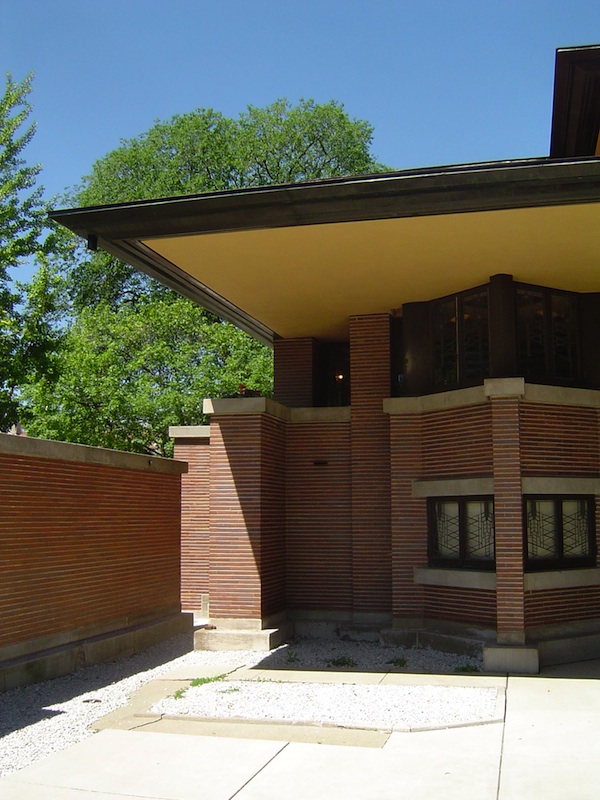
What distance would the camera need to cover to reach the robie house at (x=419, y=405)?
32.9 feet

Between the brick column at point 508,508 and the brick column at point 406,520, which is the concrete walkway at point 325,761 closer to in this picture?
the brick column at point 508,508

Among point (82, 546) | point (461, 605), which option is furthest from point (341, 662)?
point (82, 546)

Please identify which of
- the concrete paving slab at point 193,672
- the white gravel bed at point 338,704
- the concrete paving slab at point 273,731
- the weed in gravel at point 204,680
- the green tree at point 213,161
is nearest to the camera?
the concrete paving slab at point 273,731

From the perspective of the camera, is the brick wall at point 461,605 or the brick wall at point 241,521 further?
the brick wall at point 241,521

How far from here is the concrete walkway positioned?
6.37 m

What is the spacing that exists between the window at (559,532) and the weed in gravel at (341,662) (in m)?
2.84

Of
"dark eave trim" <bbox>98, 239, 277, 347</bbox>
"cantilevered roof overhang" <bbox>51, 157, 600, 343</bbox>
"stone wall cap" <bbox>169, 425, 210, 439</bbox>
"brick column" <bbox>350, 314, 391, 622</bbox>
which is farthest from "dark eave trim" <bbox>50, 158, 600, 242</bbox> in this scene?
"stone wall cap" <bbox>169, 425, 210, 439</bbox>

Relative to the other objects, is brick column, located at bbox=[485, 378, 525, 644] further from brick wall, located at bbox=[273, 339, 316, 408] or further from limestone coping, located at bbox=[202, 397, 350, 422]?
brick wall, located at bbox=[273, 339, 316, 408]

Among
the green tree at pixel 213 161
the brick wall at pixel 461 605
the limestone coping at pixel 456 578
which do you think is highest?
the green tree at pixel 213 161

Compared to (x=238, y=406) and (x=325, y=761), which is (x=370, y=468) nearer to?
(x=238, y=406)

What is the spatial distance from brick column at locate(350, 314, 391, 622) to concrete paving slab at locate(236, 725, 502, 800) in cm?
577

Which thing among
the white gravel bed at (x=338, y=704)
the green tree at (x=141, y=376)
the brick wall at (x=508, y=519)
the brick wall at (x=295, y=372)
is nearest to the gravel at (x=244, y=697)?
the white gravel bed at (x=338, y=704)

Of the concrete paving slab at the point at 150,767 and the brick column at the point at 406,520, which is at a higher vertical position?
the brick column at the point at 406,520

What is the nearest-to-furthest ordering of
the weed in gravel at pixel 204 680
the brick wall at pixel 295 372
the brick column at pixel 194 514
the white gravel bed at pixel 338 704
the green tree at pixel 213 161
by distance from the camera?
the white gravel bed at pixel 338 704 < the weed in gravel at pixel 204 680 < the brick wall at pixel 295 372 < the brick column at pixel 194 514 < the green tree at pixel 213 161
